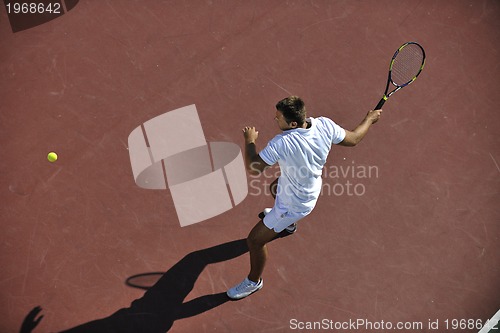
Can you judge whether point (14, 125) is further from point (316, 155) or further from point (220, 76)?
point (316, 155)

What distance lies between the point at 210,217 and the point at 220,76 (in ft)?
6.07

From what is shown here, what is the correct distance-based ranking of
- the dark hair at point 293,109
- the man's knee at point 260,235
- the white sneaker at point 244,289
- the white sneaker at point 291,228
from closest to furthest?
the dark hair at point 293,109
the man's knee at point 260,235
the white sneaker at point 244,289
the white sneaker at point 291,228

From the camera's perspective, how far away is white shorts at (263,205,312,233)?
16.0 feet

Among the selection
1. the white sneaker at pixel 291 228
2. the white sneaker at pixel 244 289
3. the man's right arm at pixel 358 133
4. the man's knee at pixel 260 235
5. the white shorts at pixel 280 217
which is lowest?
the white sneaker at pixel 244 289

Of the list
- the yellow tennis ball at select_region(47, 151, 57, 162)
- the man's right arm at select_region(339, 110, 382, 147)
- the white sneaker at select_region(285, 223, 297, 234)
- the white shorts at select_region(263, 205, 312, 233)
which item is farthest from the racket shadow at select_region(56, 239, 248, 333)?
the man's right arm at select_region(339, 110, 382, 147)

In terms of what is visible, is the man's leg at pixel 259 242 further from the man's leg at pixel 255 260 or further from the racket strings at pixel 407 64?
the racket strings at pixel 407 64

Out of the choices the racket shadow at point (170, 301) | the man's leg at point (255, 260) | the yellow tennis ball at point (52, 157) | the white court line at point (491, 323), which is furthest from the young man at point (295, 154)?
the white court line at point (491, 323)

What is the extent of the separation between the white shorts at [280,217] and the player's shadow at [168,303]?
102cm

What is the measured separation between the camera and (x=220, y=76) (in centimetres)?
632

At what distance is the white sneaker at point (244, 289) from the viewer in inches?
222

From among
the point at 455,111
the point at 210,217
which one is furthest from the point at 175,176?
the point at 455,111

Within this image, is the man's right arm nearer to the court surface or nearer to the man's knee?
the court surface

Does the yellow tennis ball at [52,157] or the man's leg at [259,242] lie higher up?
the yellow tennis ball at [52,157]

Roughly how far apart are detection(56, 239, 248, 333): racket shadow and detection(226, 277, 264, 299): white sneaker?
132 millimetres
